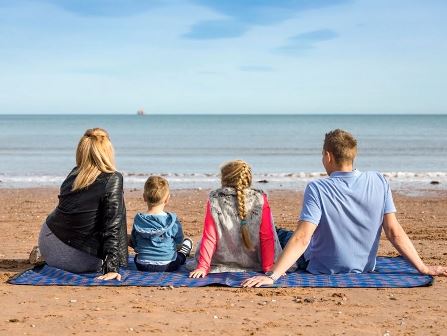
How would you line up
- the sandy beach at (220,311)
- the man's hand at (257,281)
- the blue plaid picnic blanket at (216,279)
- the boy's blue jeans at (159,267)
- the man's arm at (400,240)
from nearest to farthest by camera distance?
the sandy beach at (220,311) < the man's hand at (257,281) < the blue plaid picnic blanket at (216,279) < the man's arm at (400,240) < the boy's blue jeans at (159,267)

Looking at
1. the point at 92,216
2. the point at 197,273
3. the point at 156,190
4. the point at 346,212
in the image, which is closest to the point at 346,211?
the point at 346,212

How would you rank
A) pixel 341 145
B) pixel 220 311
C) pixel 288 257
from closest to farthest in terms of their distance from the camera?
pixel 220 311
pixel 288 257
pixel 341 145

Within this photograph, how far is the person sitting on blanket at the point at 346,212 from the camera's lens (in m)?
6.10

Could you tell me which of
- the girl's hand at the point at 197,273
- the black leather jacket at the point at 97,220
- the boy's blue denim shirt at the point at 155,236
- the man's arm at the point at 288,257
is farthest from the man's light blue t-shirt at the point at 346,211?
the black leather jacket at the point at 97,220

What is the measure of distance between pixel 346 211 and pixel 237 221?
38.4 inches

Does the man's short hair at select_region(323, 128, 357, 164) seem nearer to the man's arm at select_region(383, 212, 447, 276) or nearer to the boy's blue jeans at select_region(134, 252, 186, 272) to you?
the man's arm at select_region(383, 212, 447, 276)

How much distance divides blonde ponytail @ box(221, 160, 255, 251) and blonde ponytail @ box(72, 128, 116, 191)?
3.48ft

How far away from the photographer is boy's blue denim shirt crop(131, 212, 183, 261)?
661cm

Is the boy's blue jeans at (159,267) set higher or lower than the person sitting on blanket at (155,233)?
lower

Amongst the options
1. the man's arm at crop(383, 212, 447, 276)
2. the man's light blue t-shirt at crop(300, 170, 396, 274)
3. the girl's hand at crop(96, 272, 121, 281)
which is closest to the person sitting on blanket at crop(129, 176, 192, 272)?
the girl's hand at crop(96, 272, 121, 281)

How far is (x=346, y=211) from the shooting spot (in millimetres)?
6203

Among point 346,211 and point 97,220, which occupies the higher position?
point 346,211

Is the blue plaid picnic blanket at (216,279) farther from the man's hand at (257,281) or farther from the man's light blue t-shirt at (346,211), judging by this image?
the man's light blue t-shirt at (346,211)

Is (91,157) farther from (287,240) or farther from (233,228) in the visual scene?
(287,240)
